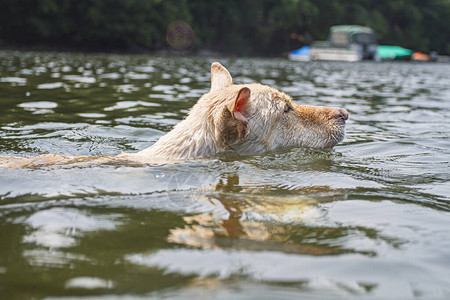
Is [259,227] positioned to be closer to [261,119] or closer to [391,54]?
[261,119]

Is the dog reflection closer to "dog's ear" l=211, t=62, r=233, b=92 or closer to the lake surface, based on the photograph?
the lake surface

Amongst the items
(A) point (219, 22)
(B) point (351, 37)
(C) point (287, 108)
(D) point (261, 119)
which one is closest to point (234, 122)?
(D) point (261, 119)

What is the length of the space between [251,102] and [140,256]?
2.67m

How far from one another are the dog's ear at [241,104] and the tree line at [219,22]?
41.4 metres

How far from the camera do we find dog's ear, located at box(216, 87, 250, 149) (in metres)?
4.66

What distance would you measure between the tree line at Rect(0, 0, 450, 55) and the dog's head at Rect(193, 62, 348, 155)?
4095 cm

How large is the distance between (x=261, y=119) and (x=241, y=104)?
0.49m

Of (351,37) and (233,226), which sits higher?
(351,37)

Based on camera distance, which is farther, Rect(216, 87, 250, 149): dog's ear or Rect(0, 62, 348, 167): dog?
Rect(0, 62, 348, 167): dog

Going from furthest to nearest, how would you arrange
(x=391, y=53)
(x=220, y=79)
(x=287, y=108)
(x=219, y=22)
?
(x=219, y=22) < (x=391, y=53) < (x=220, y=79) < (x=287, y=108)

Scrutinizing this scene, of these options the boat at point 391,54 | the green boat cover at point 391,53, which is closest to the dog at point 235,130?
the boat at point 391,54

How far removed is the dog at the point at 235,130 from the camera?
4820 millimetres

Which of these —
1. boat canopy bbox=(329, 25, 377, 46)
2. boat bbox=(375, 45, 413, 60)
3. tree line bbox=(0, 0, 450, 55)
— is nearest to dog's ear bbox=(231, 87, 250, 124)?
tree line bbox=(0, 0, 450, 55)

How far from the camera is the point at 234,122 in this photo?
189 inches
